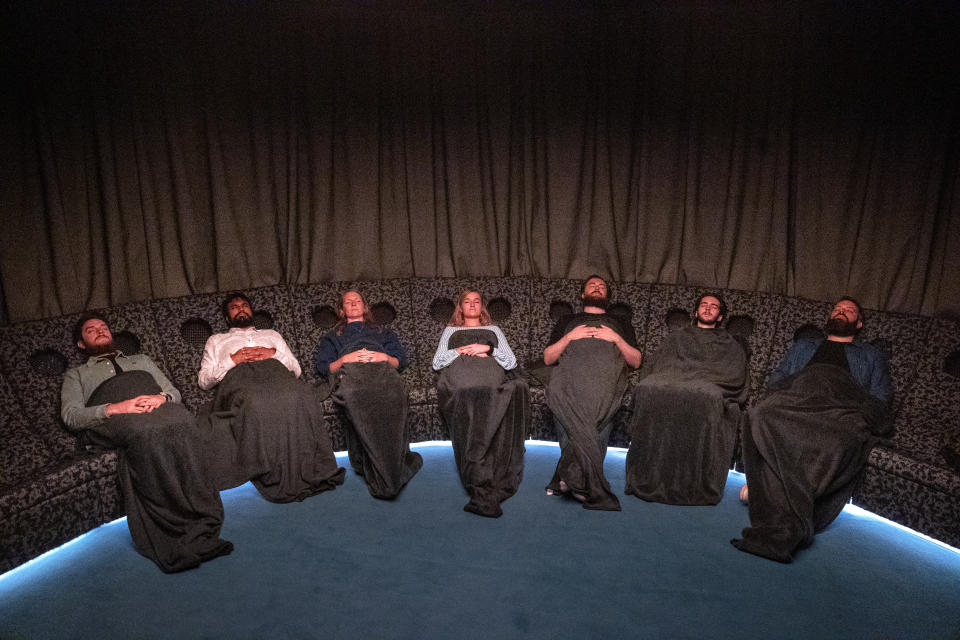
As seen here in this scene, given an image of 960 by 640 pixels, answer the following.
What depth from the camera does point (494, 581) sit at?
271 cm

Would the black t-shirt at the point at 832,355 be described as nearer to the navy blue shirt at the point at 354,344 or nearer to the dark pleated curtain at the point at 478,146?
the dark pleated curtain at the point at 478,146

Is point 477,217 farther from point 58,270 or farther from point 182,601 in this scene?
point 182,601

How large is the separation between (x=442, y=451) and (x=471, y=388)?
67 centimetres

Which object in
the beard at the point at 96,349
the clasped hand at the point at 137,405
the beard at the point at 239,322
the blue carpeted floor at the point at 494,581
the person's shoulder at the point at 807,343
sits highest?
the beard at the point at 239,322

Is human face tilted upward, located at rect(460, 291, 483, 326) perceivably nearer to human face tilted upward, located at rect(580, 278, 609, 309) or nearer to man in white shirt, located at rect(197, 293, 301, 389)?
human face tilted upward, located at rect(580, 278, 609, 309)

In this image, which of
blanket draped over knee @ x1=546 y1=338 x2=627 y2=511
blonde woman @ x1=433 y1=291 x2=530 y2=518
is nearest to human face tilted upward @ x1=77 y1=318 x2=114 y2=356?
blonde woman @ x1=433 y1=291 x2=530 y2=518

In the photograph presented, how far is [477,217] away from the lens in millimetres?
5113

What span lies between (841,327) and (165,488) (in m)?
3.58

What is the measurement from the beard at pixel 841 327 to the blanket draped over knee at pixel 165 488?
3.32 metres

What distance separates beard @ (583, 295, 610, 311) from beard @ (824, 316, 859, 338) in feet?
4.28

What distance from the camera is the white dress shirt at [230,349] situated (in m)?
3.87

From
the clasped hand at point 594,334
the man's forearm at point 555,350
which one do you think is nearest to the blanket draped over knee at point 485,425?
the man's forearm at point 555,350

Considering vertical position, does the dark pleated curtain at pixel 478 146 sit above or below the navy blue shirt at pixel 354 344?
above

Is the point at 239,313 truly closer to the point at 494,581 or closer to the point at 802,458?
the point at 494,581
